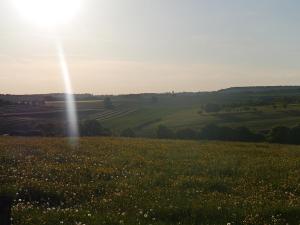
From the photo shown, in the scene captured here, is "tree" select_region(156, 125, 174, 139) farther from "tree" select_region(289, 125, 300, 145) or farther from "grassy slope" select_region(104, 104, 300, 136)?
"grassy slope" select_region(104, 104, 300, 136)

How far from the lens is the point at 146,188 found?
709 inches

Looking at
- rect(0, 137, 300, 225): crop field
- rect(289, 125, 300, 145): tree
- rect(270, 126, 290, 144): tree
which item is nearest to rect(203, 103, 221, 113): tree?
rect(270, 126, 290, 144): tree

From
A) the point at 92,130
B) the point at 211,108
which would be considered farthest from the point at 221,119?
the point at 92,130

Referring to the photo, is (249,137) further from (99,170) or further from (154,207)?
(154,207)

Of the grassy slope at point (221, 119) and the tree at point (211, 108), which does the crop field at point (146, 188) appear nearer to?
the grassy slope at point (221, 119)

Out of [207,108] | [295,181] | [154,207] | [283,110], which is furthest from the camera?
[207,108]

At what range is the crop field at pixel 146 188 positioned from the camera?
46.4 feet

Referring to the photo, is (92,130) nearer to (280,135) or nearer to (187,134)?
(187,134)

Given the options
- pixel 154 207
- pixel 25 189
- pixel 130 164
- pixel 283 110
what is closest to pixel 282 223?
pixel 154 207

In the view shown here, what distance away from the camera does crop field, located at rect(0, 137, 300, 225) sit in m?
14.1

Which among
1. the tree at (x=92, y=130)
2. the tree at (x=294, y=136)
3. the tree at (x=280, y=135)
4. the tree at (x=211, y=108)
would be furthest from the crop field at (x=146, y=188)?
the tree at (x=211, y=108)

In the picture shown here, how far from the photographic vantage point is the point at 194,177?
795 inches

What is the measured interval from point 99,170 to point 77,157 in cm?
473

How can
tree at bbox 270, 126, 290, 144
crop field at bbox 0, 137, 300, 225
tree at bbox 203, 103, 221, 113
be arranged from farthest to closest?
tree at bbox 203, 103, 221, 113, tree at bbox 270, 126, 290, 144, crop field at bbox 0, 137, 300, 225
